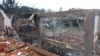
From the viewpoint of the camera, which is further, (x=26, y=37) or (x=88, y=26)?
(x=26, y=37)

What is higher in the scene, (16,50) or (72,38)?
(16,50)

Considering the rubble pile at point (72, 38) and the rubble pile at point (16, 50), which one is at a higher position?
the rubble pile at point (16, 50)

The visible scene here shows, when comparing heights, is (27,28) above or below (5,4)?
below

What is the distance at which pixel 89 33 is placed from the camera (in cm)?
188

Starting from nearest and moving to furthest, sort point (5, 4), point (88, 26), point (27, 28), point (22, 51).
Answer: point (88, 26)
point (22, 51)
point (27, 28)
point (5, 4)

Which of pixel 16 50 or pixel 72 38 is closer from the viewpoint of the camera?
pixel 16 50

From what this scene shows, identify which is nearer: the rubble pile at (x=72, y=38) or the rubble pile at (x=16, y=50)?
the rubble pile at (x=16, y=50)

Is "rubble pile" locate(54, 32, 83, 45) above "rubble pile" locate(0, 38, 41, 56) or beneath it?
beneath

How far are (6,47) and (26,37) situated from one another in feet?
7.53

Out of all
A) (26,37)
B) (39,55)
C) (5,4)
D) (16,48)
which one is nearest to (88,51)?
(39,55)

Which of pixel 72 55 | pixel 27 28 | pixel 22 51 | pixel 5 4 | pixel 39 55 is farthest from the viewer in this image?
pixel 5 4

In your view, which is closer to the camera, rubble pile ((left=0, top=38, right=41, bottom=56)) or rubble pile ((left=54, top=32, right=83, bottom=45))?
rubble pile ((left=0, top=38, right=41, bottom=56))

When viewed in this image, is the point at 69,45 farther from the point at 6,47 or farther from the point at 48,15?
the point at 6,47

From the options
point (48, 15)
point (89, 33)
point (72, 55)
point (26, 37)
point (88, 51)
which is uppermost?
point (48, 15)
